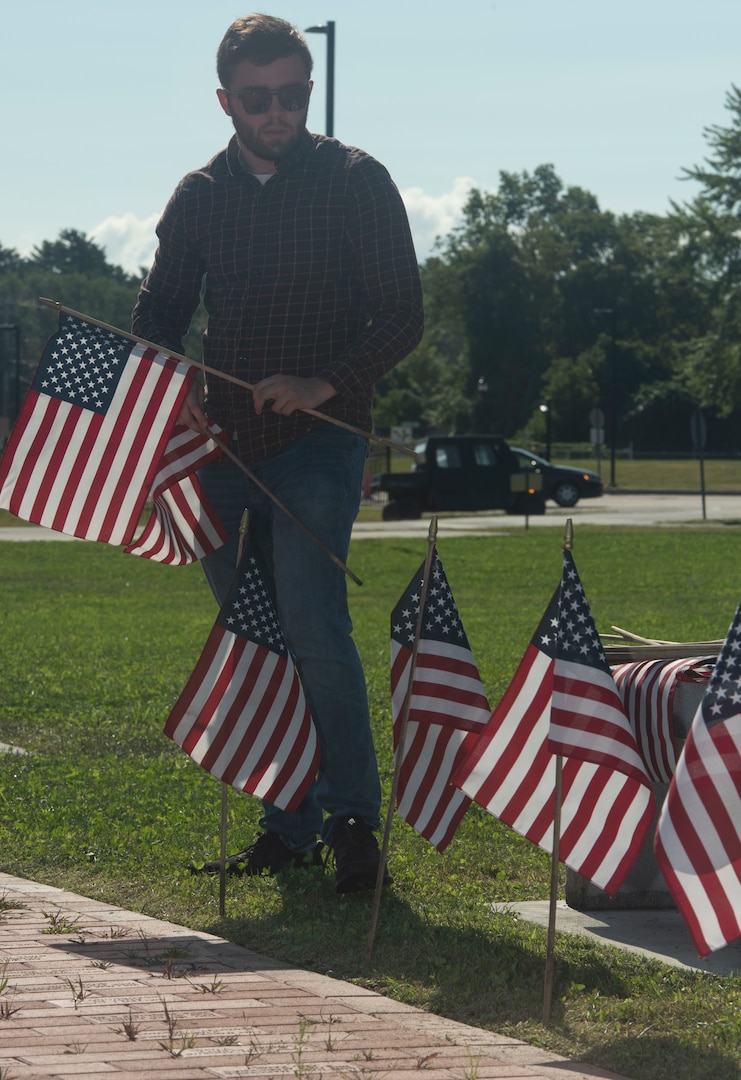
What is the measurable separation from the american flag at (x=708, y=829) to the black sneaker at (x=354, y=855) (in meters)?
1.30

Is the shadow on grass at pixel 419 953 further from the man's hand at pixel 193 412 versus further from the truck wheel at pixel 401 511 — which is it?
the truck wheel at pixel 401 511

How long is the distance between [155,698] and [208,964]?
17.7ft

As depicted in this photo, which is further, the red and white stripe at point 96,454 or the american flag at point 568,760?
the red and white stripe at point 96,454

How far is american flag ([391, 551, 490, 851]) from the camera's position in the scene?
172 inches

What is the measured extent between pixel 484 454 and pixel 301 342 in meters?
33.8

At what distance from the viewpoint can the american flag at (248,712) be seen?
15.4ft

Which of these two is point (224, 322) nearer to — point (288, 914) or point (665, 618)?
point (288, 914)

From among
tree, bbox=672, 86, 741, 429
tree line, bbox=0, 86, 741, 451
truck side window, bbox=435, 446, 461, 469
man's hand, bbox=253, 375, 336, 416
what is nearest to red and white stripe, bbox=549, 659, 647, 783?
man's hand, bbox=253, 375, 336, 416

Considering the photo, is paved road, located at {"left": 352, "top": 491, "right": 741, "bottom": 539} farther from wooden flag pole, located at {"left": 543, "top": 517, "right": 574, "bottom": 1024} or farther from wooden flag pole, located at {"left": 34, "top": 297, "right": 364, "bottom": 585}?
wooden flag pole, located at {"left": 543, "top": 517, "right": 574, "bottom": 1024}

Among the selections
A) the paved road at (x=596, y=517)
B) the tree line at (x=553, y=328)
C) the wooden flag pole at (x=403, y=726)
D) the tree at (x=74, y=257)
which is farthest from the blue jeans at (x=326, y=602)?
the tree at (x=74, y=257)

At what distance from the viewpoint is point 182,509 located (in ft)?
16.8

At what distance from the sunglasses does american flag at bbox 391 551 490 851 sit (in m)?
1.45

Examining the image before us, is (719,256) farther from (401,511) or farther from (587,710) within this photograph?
(587,710)

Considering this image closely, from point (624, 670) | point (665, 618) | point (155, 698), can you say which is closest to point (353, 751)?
point (624, 670)
